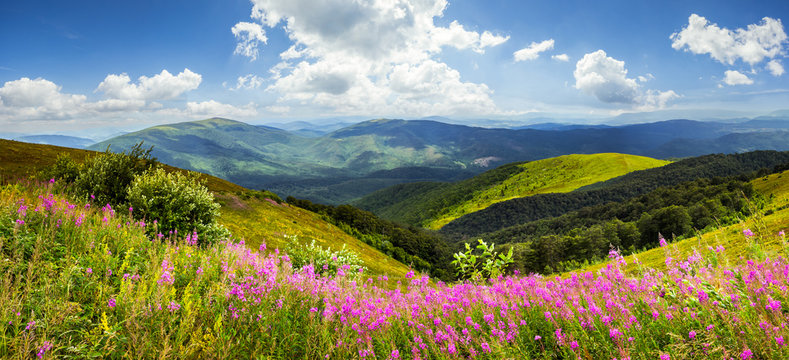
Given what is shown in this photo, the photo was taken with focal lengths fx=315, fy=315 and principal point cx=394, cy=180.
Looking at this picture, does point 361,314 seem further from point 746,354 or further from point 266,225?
point 266,225

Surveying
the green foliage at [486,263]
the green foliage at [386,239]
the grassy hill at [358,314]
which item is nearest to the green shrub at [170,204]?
the grassy hill at [358,314]

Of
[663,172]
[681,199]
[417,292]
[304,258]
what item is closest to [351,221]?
[304,258]

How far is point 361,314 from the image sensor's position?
13.6ft

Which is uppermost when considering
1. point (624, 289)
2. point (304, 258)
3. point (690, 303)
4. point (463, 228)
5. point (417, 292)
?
point (690, 303)

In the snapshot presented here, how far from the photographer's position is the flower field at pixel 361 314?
9.88 ft

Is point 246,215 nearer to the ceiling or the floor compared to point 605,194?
nearer to the ceiling

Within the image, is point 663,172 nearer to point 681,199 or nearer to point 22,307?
point 681,199

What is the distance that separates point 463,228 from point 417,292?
625ft

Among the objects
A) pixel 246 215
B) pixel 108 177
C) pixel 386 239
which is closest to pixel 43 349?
pixel 108 177

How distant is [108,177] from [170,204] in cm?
302

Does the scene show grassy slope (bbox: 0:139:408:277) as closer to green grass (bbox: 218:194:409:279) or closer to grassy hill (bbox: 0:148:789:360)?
green grass (bbox: 218:194:409:279)

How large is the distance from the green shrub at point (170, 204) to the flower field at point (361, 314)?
520cm

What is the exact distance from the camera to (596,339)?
347 cm

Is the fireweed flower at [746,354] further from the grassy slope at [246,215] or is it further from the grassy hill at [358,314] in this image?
the grassy slope at [246,215]
